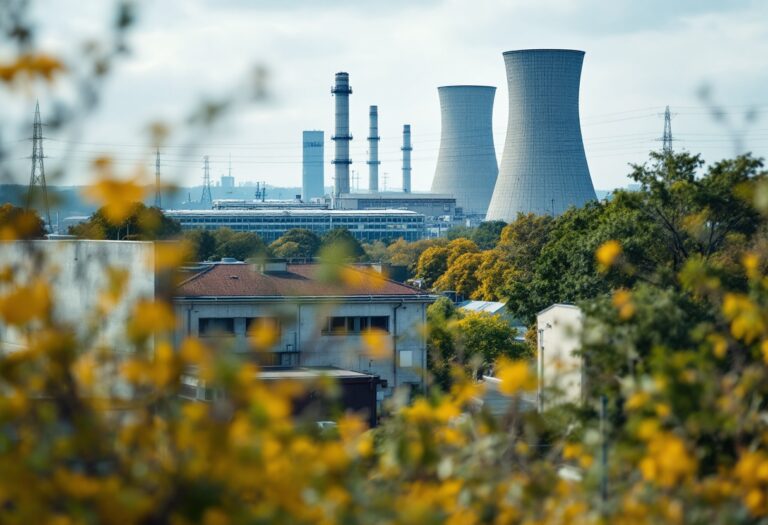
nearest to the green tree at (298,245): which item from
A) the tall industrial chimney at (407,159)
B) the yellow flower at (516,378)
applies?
the yellow flower at (516,378)

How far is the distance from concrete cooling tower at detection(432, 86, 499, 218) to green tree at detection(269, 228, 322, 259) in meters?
36.8

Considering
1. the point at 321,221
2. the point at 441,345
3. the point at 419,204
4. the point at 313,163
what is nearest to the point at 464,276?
the point at 441,345

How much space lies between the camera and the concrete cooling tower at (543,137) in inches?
2611

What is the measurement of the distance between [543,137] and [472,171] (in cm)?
4028

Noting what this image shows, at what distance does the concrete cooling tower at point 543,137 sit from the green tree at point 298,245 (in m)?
14.2

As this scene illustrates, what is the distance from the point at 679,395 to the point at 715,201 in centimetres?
1769

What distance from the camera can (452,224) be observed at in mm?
112438

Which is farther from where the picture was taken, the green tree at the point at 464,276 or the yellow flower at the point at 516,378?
the green tree at the point at 464,276

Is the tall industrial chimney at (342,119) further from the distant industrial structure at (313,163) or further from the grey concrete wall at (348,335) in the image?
the grey concrete wall at (348,335)

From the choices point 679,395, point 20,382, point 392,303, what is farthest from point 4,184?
point 392,303

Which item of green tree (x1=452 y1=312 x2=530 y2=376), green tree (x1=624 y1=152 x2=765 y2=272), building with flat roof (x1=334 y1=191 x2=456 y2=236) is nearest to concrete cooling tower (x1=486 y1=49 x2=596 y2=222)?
building with flat roof (x1=334 y1=191 x2=456 y2=236)

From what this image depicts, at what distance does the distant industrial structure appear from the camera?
6820 inches

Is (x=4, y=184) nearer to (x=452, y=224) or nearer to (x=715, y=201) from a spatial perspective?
(x=715, y=201)

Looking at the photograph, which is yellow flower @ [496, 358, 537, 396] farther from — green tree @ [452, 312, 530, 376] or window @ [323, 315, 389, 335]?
green tree @ [452, 312, 530, 376]
